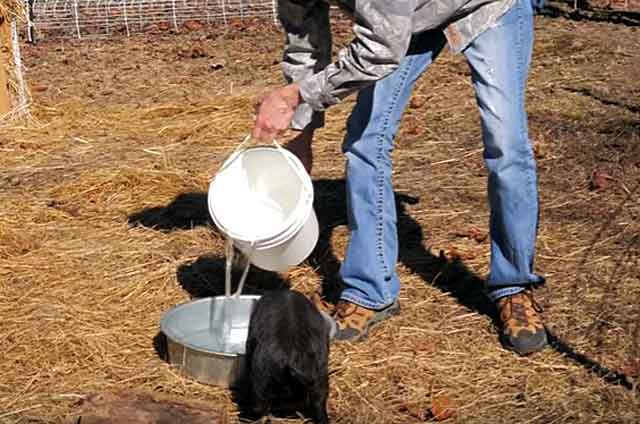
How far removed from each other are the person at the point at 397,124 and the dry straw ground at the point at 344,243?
0.52 ft

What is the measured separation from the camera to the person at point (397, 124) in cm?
460

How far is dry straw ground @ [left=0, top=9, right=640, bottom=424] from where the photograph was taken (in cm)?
457

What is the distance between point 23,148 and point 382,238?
416 cm

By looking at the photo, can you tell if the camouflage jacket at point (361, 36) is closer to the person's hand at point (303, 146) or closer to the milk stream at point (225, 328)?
the person's hand at point (303, 146)

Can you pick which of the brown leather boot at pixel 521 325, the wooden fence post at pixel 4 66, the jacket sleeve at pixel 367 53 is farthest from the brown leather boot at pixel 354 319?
the wooden fence post at pixel 4 66

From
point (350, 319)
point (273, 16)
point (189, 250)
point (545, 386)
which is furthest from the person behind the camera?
point (273, 16)

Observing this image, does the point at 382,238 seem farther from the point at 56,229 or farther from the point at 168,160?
the point at 168,160

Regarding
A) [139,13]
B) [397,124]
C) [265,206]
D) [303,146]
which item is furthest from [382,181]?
[139,13]

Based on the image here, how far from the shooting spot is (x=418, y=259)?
19.3ft

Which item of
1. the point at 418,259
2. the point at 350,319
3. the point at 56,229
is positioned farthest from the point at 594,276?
the point at 56,229

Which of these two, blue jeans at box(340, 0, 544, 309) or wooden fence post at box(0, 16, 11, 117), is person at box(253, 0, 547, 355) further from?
wooden fence post at box(0, 16, 11, 117)

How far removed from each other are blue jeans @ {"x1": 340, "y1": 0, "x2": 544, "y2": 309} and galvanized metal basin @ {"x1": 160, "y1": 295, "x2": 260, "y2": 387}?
462 millimetres

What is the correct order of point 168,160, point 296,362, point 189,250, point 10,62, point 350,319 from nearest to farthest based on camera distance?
point 296,362, point 350,319, point 189,250, point 168,160, point 10,62

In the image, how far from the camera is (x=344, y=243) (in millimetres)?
6156
